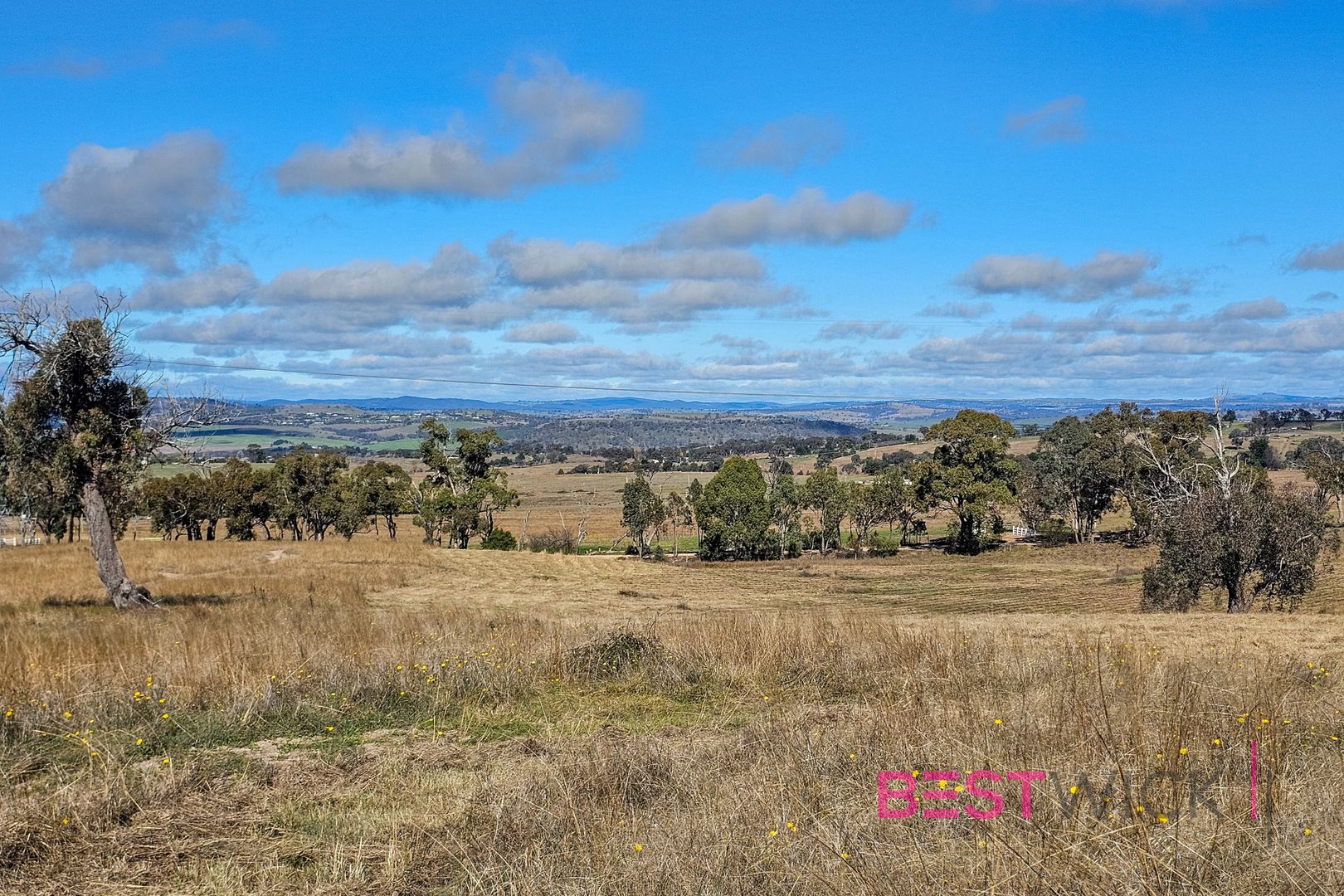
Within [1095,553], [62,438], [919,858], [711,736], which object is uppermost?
[62,438]

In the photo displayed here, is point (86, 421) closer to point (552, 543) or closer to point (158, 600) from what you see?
point (158, 600)

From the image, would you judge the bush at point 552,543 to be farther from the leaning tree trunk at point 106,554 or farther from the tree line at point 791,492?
the leaning tree trunk at point 106,554

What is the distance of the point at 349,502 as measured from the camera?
74562mm

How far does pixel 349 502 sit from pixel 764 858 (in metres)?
75.5

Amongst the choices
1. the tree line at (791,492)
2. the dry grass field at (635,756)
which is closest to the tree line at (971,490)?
the tree line at (791,492)

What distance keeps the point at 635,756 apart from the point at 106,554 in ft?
55.6

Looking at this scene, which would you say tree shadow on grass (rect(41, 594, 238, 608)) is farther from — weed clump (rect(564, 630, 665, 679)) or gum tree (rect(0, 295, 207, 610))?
weed clump (rect(564, 630, 665, 679))

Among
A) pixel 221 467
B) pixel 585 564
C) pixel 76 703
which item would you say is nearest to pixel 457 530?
pixel 585 564

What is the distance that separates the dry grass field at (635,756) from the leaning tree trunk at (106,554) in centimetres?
552

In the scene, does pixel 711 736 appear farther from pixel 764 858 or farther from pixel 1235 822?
pixel 1235 822

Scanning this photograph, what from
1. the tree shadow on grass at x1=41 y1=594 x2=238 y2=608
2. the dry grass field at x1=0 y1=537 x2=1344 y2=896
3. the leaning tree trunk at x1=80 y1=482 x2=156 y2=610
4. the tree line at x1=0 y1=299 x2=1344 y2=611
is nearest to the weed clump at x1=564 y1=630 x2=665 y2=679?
the dry grass field at x1=0 y1=537 x2=1344 y2=896

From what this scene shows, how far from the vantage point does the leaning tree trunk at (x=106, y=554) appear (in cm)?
1803

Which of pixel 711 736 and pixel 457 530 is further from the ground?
pixel 711 736

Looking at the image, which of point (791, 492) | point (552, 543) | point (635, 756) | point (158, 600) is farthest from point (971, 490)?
point (635, 756)
